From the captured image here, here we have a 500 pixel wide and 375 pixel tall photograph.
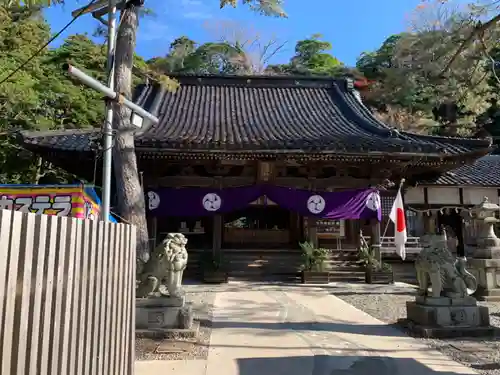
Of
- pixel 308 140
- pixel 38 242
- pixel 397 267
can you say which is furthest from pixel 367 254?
pixel 38 242

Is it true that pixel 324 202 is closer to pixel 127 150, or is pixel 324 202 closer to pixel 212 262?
pixel 212 262

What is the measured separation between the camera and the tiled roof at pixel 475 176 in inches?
609

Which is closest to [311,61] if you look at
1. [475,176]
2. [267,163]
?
[475,176]

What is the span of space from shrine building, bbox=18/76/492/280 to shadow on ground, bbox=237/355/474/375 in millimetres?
6850

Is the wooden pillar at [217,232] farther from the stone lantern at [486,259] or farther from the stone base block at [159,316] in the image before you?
the stone lantern at [486,259]

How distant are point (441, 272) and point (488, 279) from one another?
4182mm

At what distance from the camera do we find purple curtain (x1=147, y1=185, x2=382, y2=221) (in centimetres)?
1174

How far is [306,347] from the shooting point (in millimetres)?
4988

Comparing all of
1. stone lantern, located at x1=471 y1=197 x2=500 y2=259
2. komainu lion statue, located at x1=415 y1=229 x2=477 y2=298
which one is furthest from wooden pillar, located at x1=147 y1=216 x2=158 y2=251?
stone lantern, located at x1=471 y1=197 x2=500 y2=259

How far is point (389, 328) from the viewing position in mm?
6059

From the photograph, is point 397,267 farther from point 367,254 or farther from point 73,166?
point 73,166

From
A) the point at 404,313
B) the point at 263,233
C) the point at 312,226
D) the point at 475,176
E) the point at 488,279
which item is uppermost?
the point at 475,176

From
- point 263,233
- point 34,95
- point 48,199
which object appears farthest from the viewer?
point 263,233

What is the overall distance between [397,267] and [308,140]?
5640 mm
